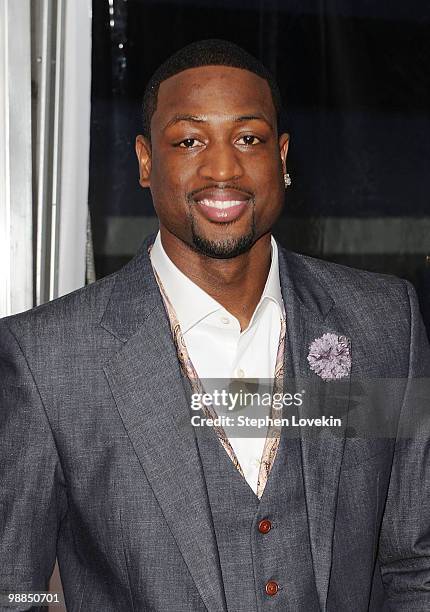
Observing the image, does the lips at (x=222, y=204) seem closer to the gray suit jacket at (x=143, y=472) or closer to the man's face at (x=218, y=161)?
the man's face at (x=218, y=161)

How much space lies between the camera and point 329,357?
4.54ft

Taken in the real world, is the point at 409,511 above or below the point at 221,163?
below

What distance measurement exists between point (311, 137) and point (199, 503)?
1.14 metres

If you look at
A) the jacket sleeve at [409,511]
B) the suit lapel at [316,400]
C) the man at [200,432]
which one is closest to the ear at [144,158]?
the man at [200,432]

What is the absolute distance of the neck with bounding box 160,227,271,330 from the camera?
1355 millimetres

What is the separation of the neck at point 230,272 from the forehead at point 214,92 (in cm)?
18

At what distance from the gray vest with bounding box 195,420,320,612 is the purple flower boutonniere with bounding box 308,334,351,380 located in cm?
15

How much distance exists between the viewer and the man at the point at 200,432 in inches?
50.0

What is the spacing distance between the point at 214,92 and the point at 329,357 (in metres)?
0.41

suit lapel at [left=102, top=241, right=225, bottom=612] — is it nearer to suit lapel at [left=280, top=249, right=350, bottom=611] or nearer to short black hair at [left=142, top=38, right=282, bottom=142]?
suit lapel at [left=280, top=249, right=350, bottom=611]

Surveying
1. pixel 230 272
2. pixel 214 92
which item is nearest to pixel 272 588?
pixel 230 272

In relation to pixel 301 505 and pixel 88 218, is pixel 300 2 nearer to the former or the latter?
pixel 88 218

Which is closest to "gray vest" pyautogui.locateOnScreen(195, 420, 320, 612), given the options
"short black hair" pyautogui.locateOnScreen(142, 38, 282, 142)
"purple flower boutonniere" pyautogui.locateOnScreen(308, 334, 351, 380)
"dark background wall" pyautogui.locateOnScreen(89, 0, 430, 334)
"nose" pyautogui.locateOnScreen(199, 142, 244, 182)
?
"purple flower boutonniere" pyautogui.locateOnScreen(308, 334, 351, 380)

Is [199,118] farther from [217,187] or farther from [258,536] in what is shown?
Answer: [258,536]
